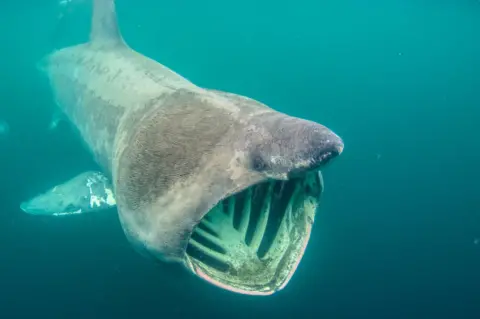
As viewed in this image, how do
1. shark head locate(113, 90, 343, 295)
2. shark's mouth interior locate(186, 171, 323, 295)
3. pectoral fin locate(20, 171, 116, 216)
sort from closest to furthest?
shark head locate(113, 90, 343, 295)
shark's mouth interior locate(186, 171, 323, 295)
pectoral fin locate(20, 171, 116, 216)

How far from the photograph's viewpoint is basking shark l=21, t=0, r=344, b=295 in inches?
113

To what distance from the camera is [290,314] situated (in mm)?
7184

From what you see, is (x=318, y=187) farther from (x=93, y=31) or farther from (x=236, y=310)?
(x=93, y=31)

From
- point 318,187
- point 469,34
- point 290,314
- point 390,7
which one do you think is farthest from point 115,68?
point 469,34

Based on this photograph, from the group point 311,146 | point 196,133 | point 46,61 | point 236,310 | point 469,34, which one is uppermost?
point 469,34

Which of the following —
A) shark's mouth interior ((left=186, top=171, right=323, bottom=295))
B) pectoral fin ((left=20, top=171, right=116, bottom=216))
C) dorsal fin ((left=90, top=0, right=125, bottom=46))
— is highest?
dorsal fin ((left=90, top=0, right=125, bottom=46))

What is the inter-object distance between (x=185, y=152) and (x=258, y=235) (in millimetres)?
957

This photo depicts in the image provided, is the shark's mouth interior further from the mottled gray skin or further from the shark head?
the mottled gray skin

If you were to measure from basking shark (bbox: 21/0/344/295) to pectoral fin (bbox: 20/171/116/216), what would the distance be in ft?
4.81

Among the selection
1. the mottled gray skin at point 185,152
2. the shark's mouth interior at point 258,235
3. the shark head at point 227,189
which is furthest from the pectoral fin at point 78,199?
the shark's mouth interior at point 258,235

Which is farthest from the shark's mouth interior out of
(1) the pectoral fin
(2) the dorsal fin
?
(2) the dorsal fin

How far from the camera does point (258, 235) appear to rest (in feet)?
10.8

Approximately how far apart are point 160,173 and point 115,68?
3297 mm

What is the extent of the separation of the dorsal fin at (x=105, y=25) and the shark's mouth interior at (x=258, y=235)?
4.79 m
